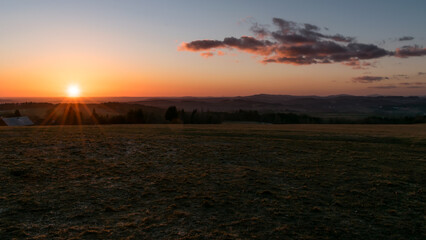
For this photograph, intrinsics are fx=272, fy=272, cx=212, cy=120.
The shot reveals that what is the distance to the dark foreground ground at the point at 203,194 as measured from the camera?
18.9 feet

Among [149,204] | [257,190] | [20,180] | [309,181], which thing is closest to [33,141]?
[20,180]

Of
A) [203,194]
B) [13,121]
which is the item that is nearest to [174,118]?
[13,121]

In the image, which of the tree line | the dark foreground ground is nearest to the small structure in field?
the tree line

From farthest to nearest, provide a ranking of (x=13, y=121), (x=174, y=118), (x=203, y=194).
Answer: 1. (x=174, y=118)
2. (x=13, y=121)
3. (x=203, y=194)

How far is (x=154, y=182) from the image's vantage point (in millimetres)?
9055

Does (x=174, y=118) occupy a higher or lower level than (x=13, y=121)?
lower

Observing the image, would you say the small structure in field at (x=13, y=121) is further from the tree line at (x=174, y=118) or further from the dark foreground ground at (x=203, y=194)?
the dark foreground ground at (x=203, y=194)

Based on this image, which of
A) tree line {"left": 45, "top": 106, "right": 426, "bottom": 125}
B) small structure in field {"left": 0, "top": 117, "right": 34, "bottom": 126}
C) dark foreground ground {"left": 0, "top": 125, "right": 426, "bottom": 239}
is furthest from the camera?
tree line {"left": 45, "top": 106, "right": 426, "bottom": 125}

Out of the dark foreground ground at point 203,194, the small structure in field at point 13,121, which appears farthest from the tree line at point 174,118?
the dark foreground ground at point 203,194

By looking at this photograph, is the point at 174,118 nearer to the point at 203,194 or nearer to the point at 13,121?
the point at 13,121

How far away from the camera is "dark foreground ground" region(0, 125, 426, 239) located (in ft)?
18.9

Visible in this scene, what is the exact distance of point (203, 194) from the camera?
7.96m

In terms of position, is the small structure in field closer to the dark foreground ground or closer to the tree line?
the tree line

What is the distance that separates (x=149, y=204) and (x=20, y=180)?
4794 millimetres
